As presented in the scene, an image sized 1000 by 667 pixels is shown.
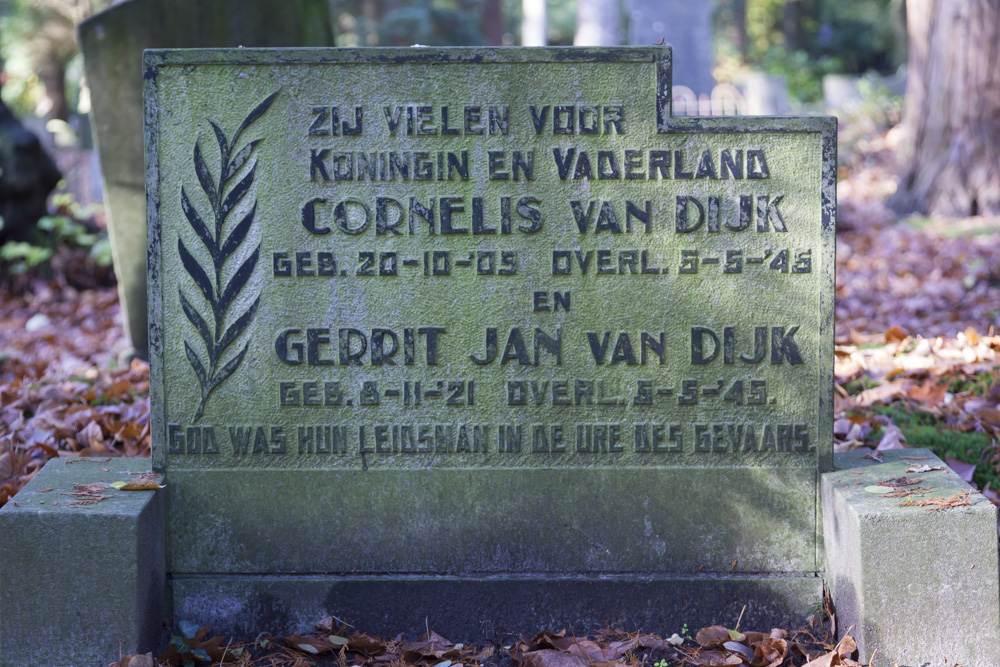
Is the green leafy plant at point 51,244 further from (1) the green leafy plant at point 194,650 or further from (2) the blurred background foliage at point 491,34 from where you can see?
(2) the blurred background foliage at point 491,34

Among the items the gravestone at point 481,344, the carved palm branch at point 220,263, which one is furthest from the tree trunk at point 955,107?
the carved palm branch at point 220,263

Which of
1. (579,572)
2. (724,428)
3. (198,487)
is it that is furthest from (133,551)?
(724,428)

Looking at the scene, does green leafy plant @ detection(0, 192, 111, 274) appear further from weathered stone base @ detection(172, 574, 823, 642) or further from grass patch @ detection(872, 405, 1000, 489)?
grass patch @ detection(872, 405, 1000, 489)

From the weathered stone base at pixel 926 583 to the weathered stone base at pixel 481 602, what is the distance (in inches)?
12.7

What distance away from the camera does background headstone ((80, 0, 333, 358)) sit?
532 cm

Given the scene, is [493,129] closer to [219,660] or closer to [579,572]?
[579,572]

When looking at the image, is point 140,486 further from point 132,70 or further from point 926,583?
point 132,70

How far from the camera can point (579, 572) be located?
3.04 meters

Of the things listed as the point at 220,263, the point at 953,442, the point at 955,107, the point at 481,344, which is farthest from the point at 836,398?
the point at 955,107

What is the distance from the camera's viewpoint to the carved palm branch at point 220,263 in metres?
2.91

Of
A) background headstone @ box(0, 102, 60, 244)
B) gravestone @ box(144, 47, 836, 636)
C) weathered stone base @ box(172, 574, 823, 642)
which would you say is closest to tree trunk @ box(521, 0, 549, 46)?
background headstone @ box(0, 102, 60, 244)

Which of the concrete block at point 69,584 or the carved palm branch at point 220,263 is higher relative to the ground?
the carved palm branch at point 220,263

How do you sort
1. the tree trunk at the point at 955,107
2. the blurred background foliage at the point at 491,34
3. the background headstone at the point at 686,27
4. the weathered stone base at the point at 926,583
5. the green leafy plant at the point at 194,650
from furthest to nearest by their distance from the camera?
the blurred background foliage at the point at 491,34, the background headstone at the point at 686,27, the tree trunk at the point at 955,107, the green leafy plant at the point at 194,650, the weathered stone base at the point at 926,583

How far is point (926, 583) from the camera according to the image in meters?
2.69
